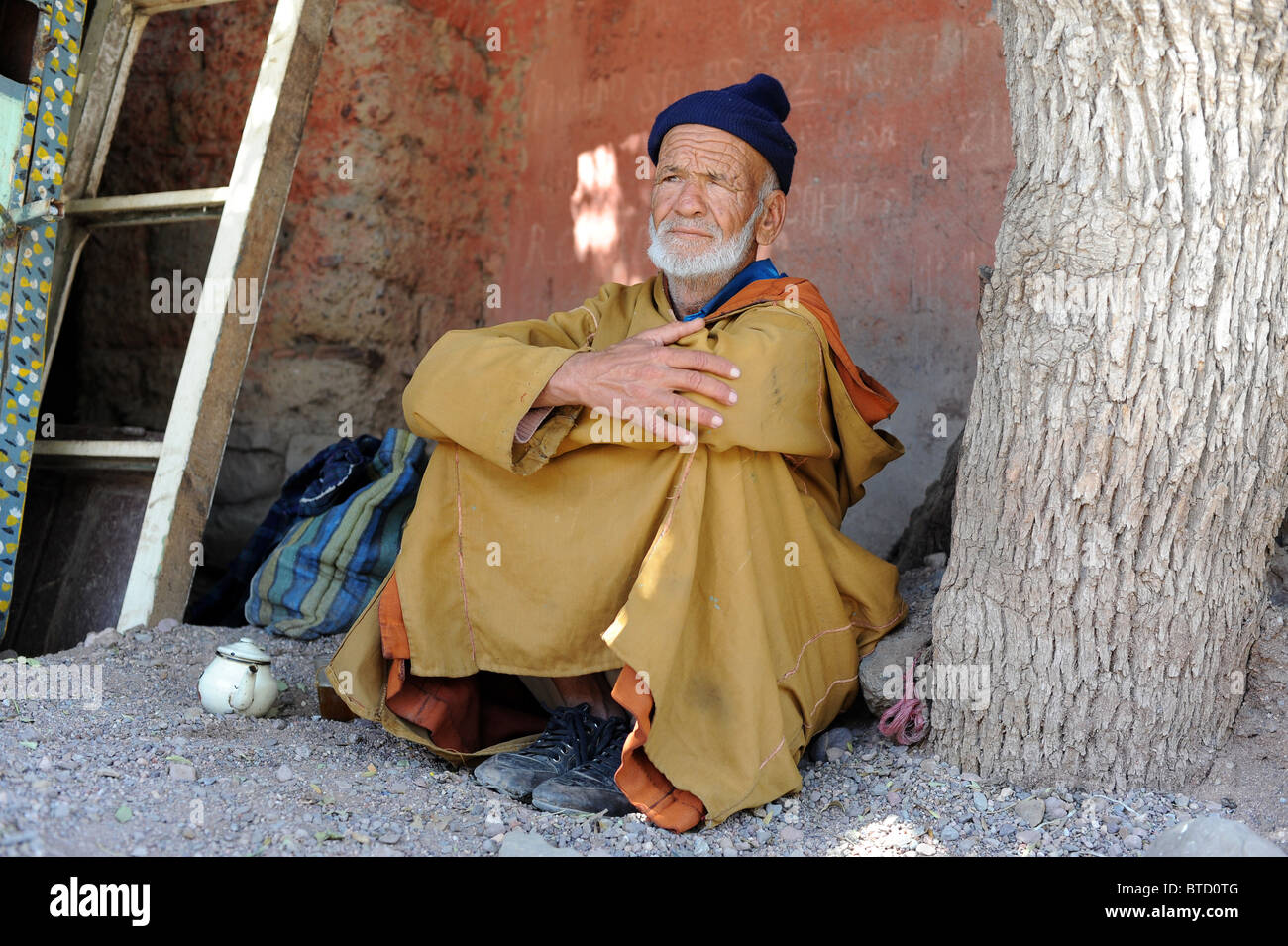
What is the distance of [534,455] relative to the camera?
226 centimetres

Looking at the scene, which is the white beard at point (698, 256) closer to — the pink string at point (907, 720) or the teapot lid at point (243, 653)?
the pink string at point (907, 720)

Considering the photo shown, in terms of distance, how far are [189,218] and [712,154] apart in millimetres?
1566

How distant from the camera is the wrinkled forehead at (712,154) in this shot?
8.91 ft

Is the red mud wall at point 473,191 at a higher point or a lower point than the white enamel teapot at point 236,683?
higher

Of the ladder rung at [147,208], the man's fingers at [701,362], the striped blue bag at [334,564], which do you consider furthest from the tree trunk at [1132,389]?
the ladder rung at [147,208]

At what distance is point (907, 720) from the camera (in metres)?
2.28

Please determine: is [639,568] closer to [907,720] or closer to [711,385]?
[711,385]

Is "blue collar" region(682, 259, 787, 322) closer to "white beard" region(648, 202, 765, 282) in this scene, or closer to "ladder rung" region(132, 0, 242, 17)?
"white beard" region(648, 202, 765, 282)

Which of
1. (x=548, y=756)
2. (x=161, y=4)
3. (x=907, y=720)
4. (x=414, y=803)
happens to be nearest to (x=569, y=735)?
(x=548, y=756)

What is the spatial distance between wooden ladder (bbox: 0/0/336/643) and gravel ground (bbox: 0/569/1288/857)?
0.68 meters

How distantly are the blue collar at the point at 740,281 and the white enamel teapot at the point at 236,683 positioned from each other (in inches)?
49.2

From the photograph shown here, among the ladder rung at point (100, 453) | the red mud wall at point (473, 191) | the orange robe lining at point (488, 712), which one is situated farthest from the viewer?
the red mud wall at point (473, 191)

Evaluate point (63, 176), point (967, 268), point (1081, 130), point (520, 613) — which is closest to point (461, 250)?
point (63, 176)

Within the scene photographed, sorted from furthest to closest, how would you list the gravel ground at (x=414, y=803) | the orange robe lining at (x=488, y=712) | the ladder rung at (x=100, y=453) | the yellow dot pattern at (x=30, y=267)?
the ladder rung at (x=100, y=453) → the yellow dot pattern at (x=30, y=267) → the orange robe lining at (x=488, y=712) → the gravel ground at (x=414, y=803)
